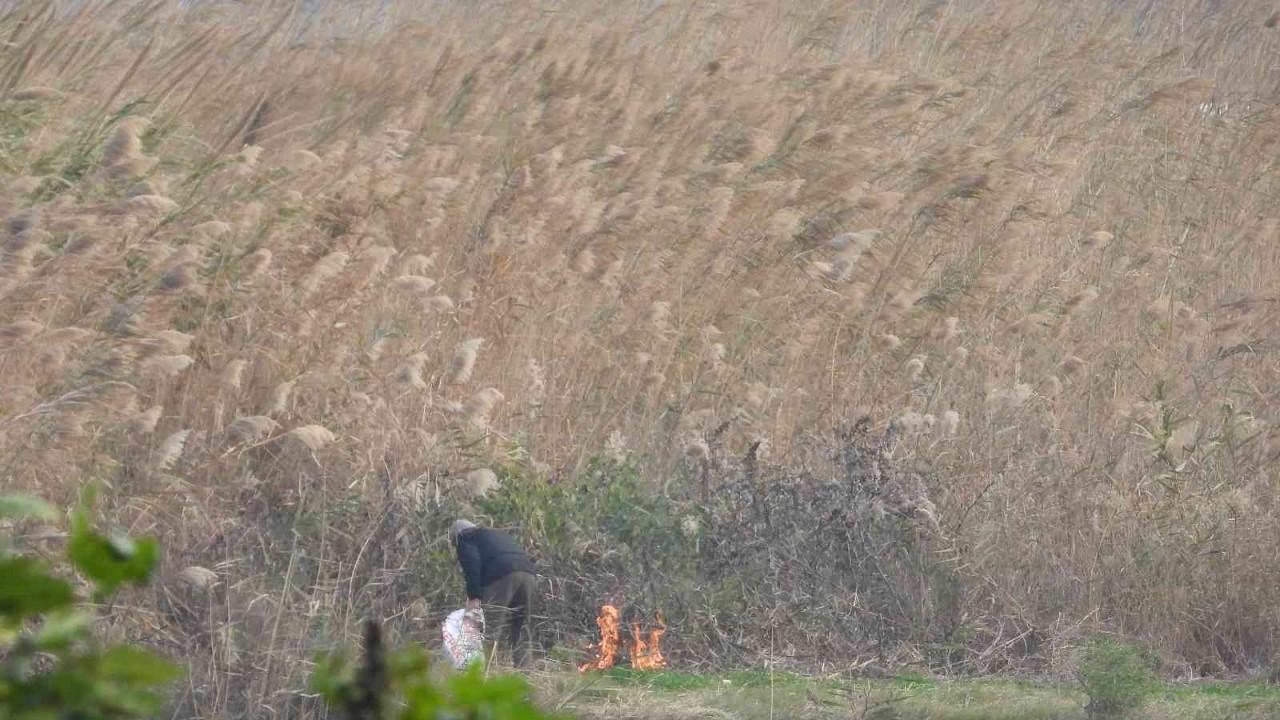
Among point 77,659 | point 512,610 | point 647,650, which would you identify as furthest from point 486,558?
point 77,659

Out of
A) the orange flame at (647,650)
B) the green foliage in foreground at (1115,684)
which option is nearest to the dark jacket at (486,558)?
the orange flame at (647,650)

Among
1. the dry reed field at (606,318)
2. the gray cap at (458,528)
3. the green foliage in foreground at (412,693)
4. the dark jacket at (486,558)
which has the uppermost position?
the dry reed field at (606,318)

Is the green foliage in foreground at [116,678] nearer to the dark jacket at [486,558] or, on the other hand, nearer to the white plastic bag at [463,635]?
the white plastic bag at [463,635]

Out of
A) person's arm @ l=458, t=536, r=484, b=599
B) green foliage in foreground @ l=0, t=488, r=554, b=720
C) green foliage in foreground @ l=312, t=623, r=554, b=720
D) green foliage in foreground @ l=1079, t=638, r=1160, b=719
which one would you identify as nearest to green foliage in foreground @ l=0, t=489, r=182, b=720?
green foliage in foreground @ l=0, t=488, r=554, b=720

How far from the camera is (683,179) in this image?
855cm

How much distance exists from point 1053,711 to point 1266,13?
9.99m

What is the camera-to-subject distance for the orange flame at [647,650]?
18.2 feet

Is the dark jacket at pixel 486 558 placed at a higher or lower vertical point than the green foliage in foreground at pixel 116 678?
higher

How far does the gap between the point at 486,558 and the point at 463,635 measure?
1.14ft

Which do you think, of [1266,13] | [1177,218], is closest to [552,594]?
[1177,218]

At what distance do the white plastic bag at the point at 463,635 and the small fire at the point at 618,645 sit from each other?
382 millimetres

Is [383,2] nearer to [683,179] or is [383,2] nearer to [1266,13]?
[683,179]

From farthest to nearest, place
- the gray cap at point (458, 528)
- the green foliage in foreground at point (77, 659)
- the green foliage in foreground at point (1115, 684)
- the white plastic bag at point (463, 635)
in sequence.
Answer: the gray cap at point (458, 528) < the white plastic bag at point (463, 635) < the green foliage in foreground at point (1115, 684) < the green foliage in foreground at point (77, 659)

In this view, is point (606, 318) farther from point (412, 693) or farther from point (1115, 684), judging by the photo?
point (412, 693)
